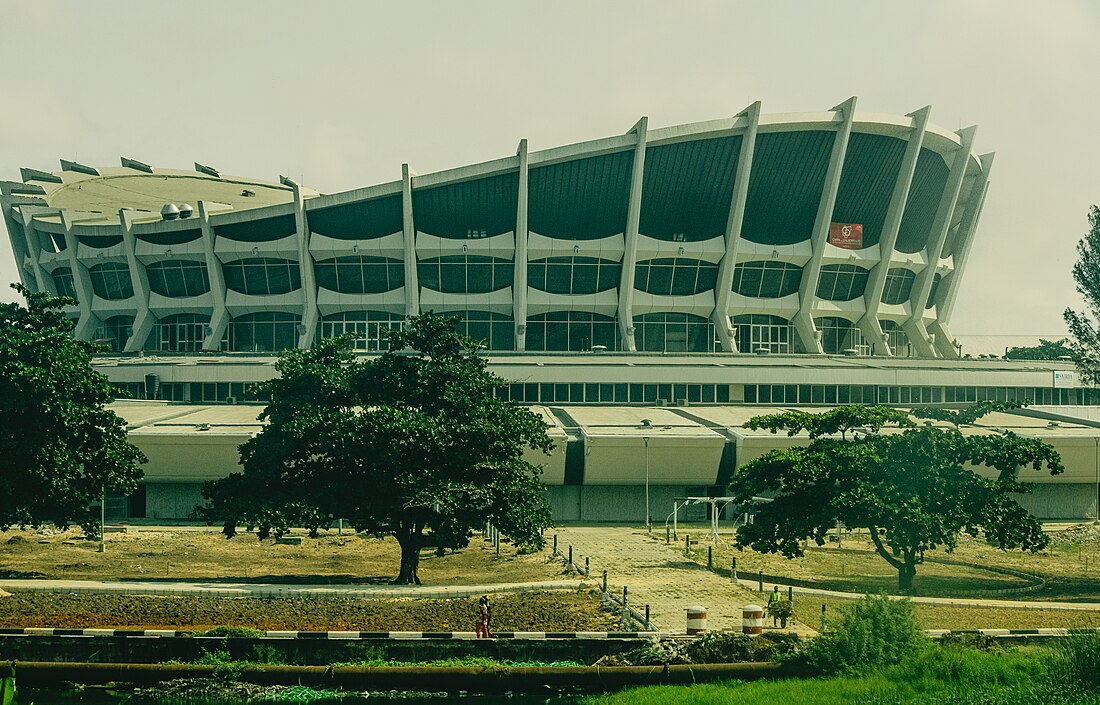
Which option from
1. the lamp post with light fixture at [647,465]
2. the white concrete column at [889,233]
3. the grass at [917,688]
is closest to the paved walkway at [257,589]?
the grass at [917,688]

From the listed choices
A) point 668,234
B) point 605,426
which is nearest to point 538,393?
point 605,426

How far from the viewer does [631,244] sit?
3445 inches

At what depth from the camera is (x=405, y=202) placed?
85875 mm

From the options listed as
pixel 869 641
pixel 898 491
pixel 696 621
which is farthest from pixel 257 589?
pixel 898 491

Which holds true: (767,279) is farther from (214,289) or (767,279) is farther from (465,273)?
(214,289)

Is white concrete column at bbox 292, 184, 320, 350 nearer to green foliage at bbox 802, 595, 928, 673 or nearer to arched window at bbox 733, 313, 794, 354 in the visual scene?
arched window at bbox 733, 313, 794, 354

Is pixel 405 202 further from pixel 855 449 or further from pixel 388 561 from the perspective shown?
pixel 855 449

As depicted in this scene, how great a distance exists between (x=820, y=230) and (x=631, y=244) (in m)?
14.9

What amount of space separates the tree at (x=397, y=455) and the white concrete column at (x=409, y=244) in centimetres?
4258

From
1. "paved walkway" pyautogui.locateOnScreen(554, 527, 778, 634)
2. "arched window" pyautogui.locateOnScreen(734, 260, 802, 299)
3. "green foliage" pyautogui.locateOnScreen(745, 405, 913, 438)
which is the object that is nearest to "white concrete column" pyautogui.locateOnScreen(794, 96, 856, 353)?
"arched window" pyautogui.locateOnScreen(734, 260, 802, 299)

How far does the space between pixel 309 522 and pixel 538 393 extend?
39755 millimetres

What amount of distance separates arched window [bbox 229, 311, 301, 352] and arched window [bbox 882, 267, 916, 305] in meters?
49.5

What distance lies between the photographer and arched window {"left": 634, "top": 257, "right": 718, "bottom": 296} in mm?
91062

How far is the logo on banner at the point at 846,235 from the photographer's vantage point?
93.0 m
